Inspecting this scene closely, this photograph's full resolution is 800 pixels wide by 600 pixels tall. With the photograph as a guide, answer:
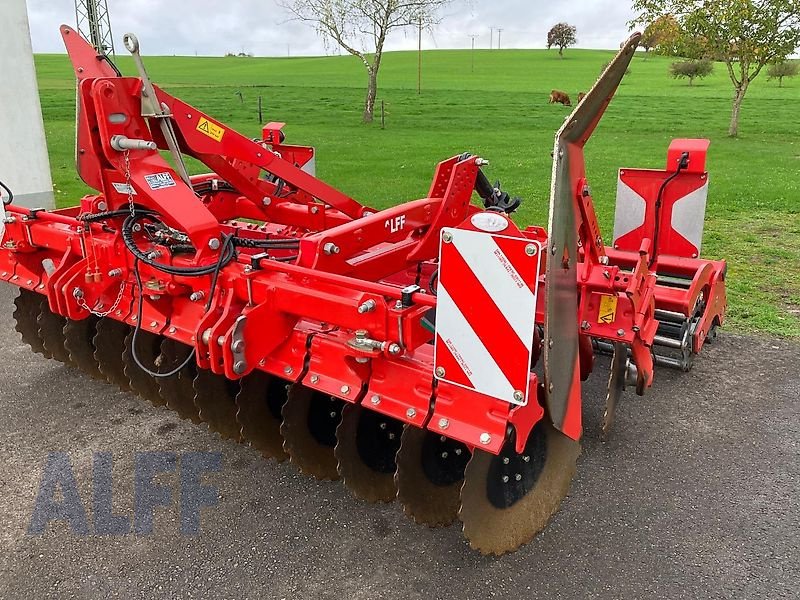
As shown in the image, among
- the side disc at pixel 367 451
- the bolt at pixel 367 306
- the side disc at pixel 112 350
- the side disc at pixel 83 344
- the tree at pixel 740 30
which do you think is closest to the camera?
the bolt at pixel 367 306

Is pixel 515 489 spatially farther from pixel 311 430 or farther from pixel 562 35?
pixel 562 35

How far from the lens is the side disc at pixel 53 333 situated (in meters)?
4.35

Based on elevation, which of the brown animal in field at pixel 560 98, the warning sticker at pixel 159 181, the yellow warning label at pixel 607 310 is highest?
the brown animal in field at pixel 560 98

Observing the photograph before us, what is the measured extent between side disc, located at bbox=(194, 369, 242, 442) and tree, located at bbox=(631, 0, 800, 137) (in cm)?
1761

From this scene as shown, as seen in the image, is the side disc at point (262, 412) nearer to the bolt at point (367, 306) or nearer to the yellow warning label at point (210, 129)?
the bolt at point (367, 306)

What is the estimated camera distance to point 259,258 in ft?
9.32

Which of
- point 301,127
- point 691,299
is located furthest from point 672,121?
point 691,299

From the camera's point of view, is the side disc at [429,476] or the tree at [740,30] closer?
the side disc at [429,476]

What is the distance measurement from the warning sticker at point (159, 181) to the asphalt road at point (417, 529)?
1.35 metres

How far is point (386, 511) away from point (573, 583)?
0.86m

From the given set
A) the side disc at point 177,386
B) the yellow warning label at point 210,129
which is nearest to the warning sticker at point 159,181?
the yellow warning label at point 210,129

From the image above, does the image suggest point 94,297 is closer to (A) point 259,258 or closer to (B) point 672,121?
(A) point 259,258

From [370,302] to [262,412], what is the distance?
1.20m

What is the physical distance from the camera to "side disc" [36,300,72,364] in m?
4.35
